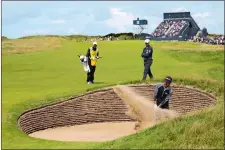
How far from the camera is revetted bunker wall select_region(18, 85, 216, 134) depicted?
19500 mm

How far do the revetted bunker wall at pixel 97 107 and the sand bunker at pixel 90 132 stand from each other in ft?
1.25

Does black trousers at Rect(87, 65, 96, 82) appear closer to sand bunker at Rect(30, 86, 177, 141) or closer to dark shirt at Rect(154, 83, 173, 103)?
sand bunker at Rect(30, 86, 177, 141)

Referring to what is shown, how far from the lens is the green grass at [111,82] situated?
13625 millimetres

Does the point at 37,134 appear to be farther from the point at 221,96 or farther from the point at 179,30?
the point at 179,30

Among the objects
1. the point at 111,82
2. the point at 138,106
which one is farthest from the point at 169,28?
the point at 138,106

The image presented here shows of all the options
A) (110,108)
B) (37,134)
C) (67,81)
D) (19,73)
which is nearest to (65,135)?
(37,134)

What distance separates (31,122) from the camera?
18641 millimetres

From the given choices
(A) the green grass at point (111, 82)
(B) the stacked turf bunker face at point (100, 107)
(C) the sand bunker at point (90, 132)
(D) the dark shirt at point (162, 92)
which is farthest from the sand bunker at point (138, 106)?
(D) the dark shirt at point (162, 92)

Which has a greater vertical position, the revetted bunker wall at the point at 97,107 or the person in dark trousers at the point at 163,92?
the person in dark trousers at the point at 163,92

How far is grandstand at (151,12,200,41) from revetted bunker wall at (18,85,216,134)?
54.4 metres

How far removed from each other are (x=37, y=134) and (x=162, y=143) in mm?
6123

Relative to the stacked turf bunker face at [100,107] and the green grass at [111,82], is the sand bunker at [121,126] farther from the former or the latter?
the green grass at [111,82]

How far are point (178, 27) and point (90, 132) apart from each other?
60234 mm

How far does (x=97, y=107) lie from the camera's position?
21.6m
